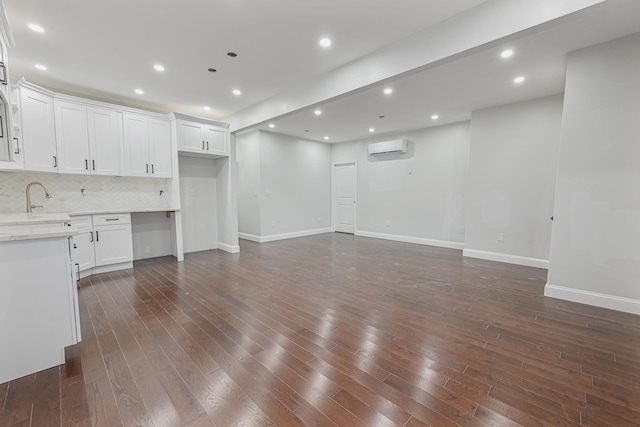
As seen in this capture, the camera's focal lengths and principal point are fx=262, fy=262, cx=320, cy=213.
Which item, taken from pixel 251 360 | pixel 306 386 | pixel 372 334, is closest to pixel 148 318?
pixel 251 360

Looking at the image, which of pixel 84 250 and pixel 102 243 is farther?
pixel 102 243

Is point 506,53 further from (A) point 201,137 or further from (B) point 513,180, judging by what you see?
(A) point 201,137

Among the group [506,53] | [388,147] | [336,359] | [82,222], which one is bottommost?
[336,359]

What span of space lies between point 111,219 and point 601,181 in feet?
21.6

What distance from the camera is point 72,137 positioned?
3.96m

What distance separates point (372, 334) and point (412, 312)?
→ 685mm

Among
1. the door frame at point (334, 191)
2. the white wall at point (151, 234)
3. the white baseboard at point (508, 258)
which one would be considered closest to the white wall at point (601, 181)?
the white baseboard at point (508, 258)

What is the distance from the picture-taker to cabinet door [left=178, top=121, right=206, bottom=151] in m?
4.90

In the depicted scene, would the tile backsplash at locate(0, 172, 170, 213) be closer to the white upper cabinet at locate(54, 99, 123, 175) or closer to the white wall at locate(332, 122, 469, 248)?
the white upper cabinet at locate(54, 99, 123, 175)

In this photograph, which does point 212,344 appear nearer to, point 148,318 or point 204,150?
point 148,318

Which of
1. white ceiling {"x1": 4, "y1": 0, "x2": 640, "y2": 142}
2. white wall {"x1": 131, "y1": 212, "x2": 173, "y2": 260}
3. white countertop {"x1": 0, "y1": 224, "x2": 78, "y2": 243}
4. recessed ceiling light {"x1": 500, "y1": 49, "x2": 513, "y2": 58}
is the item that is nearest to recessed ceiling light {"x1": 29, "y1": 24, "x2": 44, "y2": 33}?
white ceiling {"x1": 4, "y1": 0, "x2": 640, "y2": 142}

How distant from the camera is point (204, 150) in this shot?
5.22 meters

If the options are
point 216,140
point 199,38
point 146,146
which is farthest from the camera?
point 216,140

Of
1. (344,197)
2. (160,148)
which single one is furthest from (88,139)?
(344,197)
